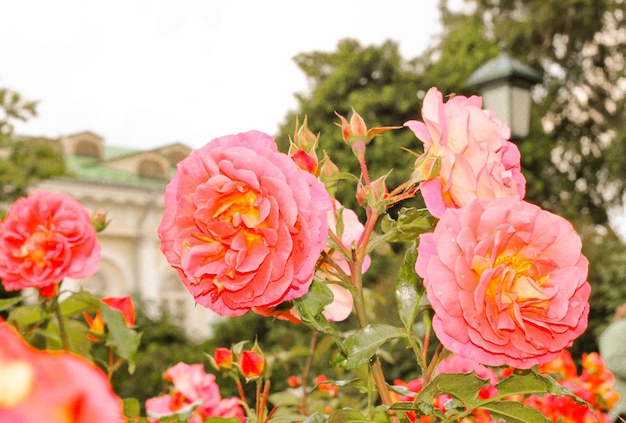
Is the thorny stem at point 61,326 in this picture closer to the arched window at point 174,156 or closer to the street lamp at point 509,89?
the street lamp at point 509,89

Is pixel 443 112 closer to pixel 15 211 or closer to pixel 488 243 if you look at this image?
pixel 488 243

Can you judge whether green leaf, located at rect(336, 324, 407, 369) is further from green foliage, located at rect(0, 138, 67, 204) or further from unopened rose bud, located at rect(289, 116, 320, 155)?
green foliage, located at rect(0, 138, 67, 204)

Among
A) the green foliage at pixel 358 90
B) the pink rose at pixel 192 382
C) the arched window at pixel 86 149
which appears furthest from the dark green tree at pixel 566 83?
the pink rose at pixel 192 382

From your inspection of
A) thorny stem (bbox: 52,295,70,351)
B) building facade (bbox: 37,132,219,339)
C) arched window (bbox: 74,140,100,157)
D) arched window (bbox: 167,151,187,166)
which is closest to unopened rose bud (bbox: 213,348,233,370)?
thorny stem (bbox: 52,295,70,351)

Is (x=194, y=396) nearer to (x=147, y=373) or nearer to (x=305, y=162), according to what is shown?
(x=305, y=162)

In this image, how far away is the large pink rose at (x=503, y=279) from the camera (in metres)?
0.50

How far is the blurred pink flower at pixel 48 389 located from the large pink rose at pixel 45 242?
2.71ft

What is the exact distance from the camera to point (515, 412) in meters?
0.56

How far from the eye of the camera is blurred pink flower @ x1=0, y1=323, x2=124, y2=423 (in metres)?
0.17

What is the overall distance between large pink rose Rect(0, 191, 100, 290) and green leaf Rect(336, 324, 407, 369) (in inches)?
21.1

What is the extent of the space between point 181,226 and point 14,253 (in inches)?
21.8

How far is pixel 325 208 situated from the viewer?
540 mm

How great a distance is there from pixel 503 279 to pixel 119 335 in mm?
666

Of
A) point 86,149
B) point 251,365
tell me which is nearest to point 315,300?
point 251,365
